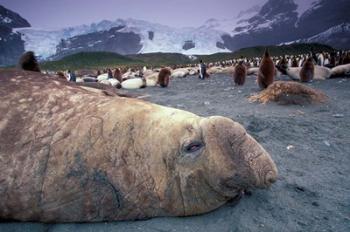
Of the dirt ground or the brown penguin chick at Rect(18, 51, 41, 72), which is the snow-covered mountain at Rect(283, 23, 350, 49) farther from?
the brown penguin chick at Rect(18, 51, 41, 72)

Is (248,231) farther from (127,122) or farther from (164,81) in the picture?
(164,81)

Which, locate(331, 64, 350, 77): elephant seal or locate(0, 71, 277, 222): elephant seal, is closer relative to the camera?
locate(0, 71, 277, 222): elephant seal

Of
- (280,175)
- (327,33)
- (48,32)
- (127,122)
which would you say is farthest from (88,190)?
(327,33)

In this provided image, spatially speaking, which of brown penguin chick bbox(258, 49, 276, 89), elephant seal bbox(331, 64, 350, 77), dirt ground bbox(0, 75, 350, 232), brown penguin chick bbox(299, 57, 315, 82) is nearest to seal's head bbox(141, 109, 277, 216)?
dirt ground bbox(0, 75, 350, 232)

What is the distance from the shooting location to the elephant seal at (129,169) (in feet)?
9.95

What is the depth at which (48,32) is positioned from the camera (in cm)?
12256

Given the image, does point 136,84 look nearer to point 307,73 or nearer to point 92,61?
point 307,73

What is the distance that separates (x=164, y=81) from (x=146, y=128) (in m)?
16.9

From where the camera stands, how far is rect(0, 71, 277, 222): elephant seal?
3031mm

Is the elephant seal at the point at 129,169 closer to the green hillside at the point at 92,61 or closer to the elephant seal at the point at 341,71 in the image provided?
the elephant seal at the point at 341,71

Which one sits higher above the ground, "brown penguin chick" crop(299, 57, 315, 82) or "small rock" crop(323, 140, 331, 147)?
"small rock" crop(323, 140, 331, 147)

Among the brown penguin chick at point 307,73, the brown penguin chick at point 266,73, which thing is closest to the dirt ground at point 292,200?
the brown penguin chick at point 266,73

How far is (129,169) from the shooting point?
10.1 feet

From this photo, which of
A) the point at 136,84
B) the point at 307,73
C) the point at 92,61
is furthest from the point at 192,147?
the point at 92,61
